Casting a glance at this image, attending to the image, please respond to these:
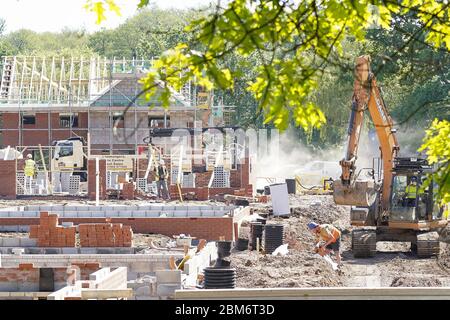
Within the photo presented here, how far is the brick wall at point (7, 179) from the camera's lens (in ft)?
144

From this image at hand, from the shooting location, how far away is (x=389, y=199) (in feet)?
91.2

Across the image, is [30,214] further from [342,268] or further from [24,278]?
[24,278]

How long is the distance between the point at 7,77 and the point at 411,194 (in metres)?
39.6

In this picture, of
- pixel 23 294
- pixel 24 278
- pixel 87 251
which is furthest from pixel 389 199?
pixel 23 294

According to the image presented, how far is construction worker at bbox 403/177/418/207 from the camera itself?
90.1ft

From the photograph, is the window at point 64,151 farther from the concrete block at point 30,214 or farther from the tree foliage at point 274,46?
the tree foliage at point 274,46

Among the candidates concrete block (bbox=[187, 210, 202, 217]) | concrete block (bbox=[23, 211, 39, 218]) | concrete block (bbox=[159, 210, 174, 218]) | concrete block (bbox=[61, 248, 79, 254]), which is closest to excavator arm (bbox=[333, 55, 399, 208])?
concrete block (bbox=[187, 210, 202, 217])

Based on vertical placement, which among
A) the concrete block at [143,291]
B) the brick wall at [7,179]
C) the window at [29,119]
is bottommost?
the concrete block at [143,291]

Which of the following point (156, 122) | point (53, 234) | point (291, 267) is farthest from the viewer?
point (156, 122)

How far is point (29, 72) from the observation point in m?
63.8

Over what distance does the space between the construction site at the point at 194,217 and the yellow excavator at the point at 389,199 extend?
0.11 feet

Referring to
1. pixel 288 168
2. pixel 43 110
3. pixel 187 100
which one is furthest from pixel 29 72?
pixel 288 168

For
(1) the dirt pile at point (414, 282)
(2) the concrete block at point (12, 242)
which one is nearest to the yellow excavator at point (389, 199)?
(1) the dirt pile at point (414, 282)
